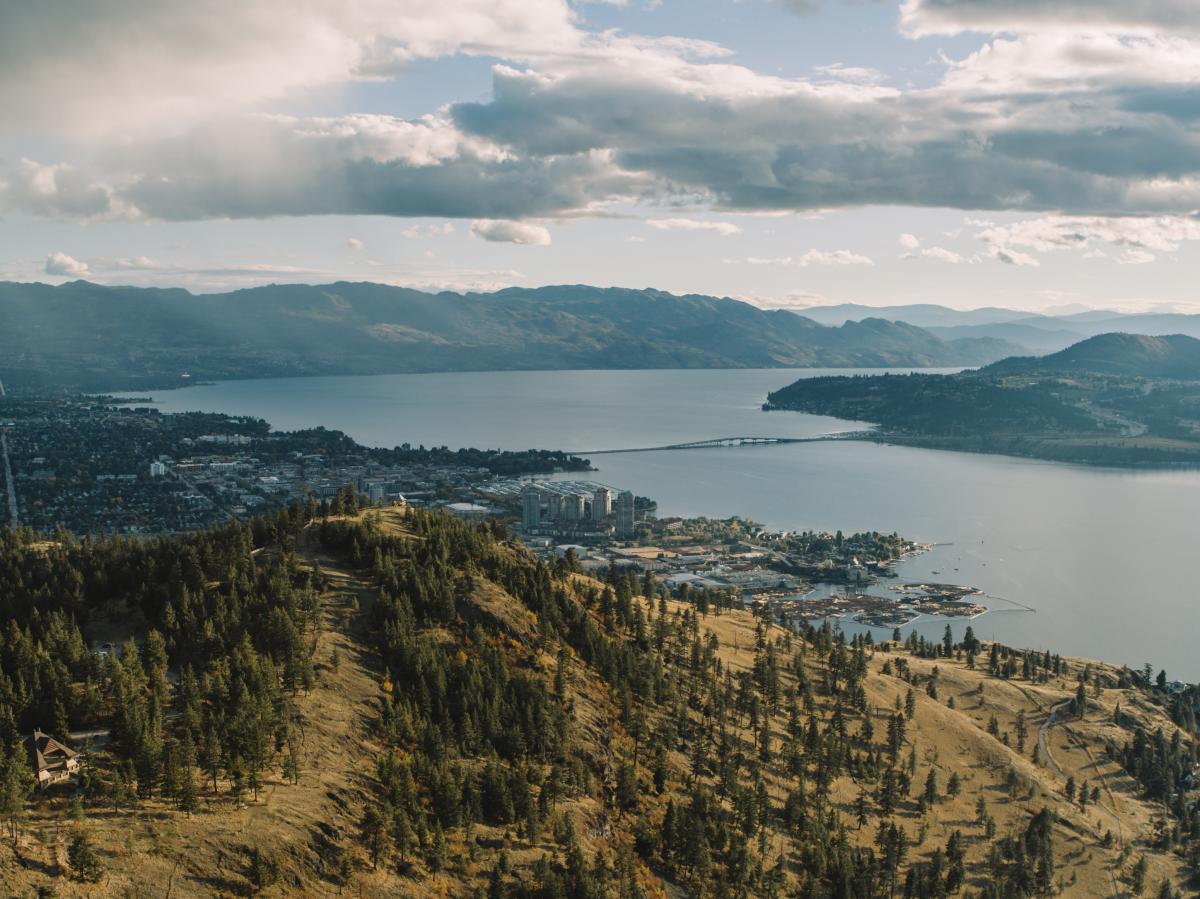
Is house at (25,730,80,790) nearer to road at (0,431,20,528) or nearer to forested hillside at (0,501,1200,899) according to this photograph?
forested hillside at (0,501,1200,899)

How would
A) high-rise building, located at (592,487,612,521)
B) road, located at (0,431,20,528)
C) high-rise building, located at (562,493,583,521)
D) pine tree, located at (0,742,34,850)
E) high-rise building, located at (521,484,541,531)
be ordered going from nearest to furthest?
pine tree, located at (0,742,34,850) < road, located at (0,431,20,528) < high-rise building, located at (521,484,541,531) < high-rise building, located at (562,493,583,521) < high-rise building, located at (592,487,612,521)

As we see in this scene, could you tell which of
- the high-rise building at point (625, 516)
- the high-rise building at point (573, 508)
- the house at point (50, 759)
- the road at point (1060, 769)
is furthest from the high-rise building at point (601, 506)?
the house at point (50, 759)

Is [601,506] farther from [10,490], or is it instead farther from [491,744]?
[491,744]

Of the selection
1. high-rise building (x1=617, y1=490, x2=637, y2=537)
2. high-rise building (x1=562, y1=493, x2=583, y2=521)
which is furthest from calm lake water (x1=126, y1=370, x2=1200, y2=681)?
high-rise building (x1=617, y1=490, x2=637, y2=537)

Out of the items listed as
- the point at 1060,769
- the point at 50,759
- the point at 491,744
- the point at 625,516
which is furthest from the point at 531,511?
the point at 50,759

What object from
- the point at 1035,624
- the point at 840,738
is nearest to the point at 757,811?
the point at 840,738

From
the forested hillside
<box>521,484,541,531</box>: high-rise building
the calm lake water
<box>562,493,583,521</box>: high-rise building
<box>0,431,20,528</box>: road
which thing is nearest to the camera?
the forested hillside

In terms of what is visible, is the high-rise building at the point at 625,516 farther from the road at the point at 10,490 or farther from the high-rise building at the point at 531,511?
the road at the point at 10,490

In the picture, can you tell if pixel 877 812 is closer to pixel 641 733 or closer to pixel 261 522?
pixel 641 733
